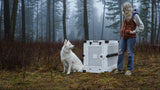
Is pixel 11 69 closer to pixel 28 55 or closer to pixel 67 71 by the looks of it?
pixel 28 55

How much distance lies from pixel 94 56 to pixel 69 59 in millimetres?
756

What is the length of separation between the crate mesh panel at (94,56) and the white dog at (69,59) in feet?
1.56

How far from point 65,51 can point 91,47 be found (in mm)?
780

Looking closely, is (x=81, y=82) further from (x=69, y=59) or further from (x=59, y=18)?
(x=59, y=18)

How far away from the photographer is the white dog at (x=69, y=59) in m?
4.88

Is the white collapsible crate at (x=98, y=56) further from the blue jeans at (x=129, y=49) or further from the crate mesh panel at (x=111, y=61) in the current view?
the blue jeans at (x=129, y=49)

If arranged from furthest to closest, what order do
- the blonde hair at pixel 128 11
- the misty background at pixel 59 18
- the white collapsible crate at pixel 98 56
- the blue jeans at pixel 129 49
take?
the misty background at pixel 59 18
the white collapsible crate at pixel 98 56
the blue jeans at pixel 129 49
the blonde hair at pixel 128 11

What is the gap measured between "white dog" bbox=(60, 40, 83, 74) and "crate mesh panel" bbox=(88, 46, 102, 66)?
0.48 metres

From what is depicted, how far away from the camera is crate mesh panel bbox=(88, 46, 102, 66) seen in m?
4.87

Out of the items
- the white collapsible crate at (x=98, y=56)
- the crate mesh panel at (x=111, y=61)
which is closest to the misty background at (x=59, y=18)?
the white collapsible crate at (x=98, y=56)

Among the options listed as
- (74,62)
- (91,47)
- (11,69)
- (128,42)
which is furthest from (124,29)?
(11,69)

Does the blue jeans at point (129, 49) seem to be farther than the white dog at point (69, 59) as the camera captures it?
No

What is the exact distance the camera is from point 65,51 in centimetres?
491

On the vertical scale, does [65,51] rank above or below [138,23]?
below
